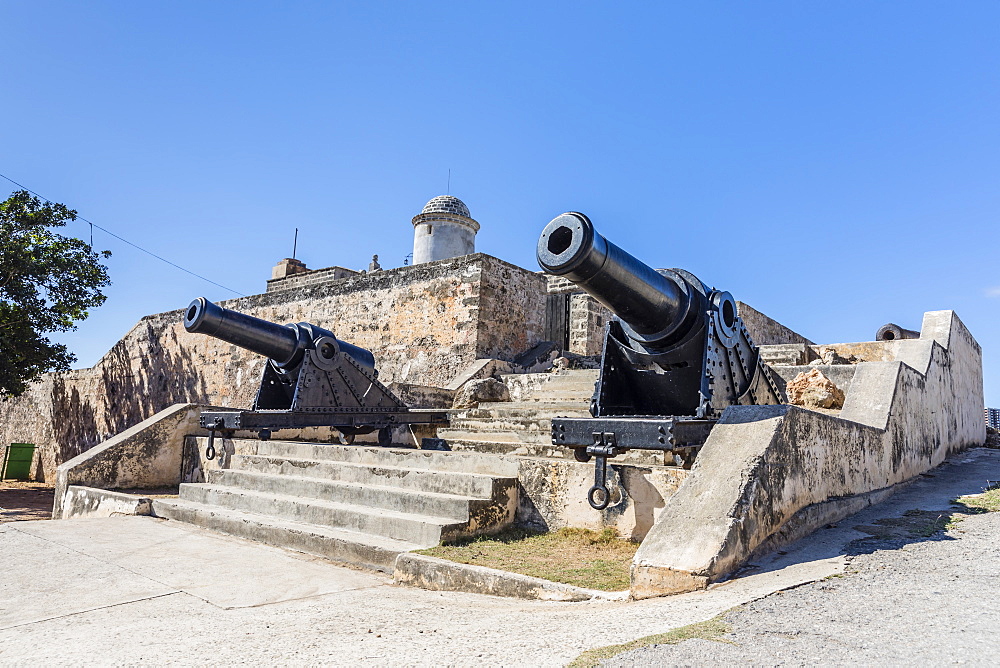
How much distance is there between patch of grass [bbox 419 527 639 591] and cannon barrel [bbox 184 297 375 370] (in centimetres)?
436

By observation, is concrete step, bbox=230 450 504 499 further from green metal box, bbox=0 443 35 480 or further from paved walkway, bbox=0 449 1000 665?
green metal box, bbox=0 443 35 480

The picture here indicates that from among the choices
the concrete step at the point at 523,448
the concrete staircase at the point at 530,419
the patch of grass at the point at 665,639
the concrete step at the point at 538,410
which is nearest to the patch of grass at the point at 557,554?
the concrete step at the point at 523,448

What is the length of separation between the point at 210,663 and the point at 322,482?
330 centimetres

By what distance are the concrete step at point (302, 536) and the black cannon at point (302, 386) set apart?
4.67ft

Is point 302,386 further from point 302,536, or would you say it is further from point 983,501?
point 983,501

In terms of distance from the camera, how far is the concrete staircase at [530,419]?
5570mm

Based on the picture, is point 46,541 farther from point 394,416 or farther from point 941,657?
point 941,657

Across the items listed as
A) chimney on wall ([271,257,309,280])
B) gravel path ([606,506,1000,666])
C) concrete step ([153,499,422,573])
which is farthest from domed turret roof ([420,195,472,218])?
gravel path ([606,506,1000,666])

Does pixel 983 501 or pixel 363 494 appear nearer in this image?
pixel 983 501

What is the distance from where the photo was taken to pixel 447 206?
23.0 meters

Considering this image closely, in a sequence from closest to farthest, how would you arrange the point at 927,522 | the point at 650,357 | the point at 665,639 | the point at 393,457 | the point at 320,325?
1. the point at 665,639
2. the point at 927,522
3. the point at 650,357
4. the point at 393,457
5. the point at 320,325

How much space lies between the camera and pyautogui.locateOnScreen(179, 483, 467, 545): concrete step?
4.41 m

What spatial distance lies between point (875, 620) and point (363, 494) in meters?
3.71

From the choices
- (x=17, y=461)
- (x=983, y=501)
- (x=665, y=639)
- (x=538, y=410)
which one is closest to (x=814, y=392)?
(x=983, y=501)
